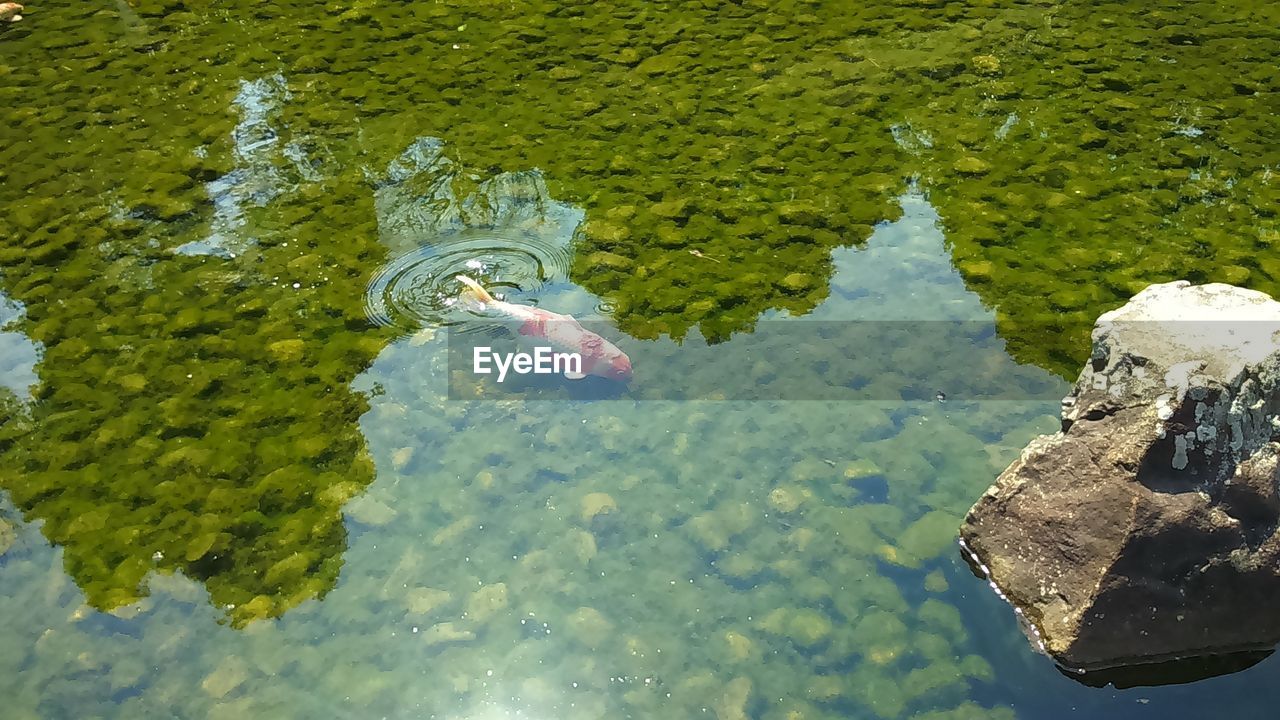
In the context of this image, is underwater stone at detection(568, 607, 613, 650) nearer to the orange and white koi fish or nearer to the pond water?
the pond water

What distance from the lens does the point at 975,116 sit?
6.20 metres

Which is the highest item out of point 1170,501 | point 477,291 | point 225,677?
point 1170,501

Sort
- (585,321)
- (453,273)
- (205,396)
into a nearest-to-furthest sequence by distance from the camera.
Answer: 1. (205,396)
2. (585,321)
3. (453,273)

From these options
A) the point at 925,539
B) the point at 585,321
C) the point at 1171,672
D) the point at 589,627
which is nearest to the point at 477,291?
the point at 585,321

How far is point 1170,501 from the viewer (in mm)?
3135

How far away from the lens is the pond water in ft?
11.3

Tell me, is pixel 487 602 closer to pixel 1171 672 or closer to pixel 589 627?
pixel 589 627

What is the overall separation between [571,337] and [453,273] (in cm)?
88

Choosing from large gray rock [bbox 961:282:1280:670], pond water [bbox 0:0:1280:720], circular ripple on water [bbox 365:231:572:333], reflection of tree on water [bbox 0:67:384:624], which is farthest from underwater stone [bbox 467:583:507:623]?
large gray rock [bbox 961:282:1280:670]

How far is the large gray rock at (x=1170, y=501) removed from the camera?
313 centimetres

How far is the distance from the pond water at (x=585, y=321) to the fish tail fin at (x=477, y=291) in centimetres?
7


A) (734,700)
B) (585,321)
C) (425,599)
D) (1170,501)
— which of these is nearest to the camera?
(1170,501)

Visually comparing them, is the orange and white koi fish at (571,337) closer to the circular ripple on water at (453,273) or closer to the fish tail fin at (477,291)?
the fish tail fin at (477,291)

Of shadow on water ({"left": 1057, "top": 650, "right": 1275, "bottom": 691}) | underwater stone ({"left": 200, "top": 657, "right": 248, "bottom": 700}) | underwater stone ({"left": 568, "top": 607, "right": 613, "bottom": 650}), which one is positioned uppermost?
shadow on water ({"left": 1057, "top": 650, "right": 1275, "bottom": 691})
